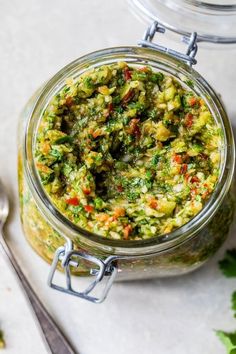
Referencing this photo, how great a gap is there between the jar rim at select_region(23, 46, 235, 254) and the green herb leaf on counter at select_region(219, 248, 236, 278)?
0.42 metres

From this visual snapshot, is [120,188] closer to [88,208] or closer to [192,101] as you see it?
[88,208]

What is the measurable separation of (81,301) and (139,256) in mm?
424

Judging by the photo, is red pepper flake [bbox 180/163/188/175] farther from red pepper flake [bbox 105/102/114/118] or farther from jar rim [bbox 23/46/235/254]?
red pepper flake [bbox 105/102/114/118]

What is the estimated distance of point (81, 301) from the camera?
1670 millimetres

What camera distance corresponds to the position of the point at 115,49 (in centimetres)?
138

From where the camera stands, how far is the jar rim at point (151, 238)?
124cm

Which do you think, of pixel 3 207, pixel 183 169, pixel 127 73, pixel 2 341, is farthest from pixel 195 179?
pixel 2 341

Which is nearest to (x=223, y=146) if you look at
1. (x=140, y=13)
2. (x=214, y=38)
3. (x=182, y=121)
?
(x=182, y=121)

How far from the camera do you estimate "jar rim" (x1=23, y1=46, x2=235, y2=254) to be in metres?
1.24

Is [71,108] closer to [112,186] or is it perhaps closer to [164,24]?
[112,186]

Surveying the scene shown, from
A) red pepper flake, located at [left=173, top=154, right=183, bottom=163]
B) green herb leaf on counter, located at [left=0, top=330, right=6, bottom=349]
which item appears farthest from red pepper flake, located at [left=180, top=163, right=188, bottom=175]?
green herb leaf on counter, located at [left=0, top=330, right=6, bottom=349]

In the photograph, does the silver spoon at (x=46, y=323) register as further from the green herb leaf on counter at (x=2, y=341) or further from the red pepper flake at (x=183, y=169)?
the red pepper flake at (x=183, y=169)

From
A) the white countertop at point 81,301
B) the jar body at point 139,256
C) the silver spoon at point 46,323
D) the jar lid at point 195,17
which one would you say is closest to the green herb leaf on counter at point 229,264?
the white countertop at point 81,301

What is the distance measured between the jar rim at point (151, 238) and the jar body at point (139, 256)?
0.07 feet
